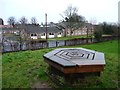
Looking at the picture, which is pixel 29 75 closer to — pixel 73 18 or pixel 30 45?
pixel 30 45

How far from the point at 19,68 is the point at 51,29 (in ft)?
130

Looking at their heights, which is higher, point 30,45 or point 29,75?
point 30,45

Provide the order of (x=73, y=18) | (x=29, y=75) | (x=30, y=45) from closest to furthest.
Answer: (x=29, y=75) → (x=30, y=45) → (x=73, y=18)

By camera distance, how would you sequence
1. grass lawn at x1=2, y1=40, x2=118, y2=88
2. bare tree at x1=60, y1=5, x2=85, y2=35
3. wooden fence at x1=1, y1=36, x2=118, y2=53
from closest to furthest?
grass lawn at x1=2, y1=40, x2=118, y2=88, wooden fence at x1=1, y1=36, x2=118, y2=53, bare tree at x1=60, y1=5, x2=85, y2=35

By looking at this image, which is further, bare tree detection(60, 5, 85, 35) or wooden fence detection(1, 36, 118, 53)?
bare tree detection(60, 5, 85, 35)

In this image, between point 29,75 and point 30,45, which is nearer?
point 29,75

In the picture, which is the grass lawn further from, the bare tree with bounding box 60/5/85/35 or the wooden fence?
the bare tree with bounding box 60/5/85/35

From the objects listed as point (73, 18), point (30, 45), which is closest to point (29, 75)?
point (30, 45)

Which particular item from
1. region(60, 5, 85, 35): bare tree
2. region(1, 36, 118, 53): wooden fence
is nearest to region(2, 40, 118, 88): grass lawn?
region(1, 36, 118, 53): wooden fence

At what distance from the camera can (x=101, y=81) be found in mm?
5309

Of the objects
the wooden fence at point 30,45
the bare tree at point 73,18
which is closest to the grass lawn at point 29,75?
the wooden fence at point 30,45

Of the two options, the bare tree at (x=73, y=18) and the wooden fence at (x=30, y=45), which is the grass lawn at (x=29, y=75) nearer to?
the wooden fence at (x=30, y=45)

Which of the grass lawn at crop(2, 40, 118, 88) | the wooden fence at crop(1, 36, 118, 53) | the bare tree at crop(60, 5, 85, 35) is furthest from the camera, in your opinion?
the bare tree at crop(60, 5, 85, 35)

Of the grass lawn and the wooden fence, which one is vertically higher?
the wooden fence
